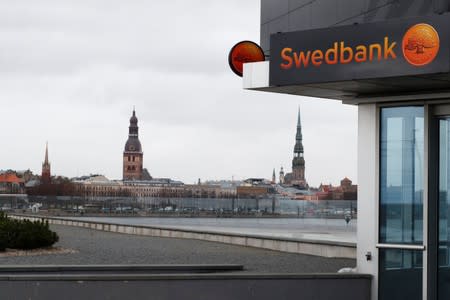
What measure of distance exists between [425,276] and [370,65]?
116 inches

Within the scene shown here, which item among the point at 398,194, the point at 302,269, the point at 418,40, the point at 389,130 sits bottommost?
the point at 302,269

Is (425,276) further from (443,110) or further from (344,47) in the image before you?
(344,47)

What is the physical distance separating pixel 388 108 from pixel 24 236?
13.3 meters

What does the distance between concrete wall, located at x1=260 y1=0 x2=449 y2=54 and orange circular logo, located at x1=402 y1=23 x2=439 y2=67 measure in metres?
0.64

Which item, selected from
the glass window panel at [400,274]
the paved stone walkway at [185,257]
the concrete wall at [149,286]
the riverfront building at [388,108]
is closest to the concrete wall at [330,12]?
the riverfront building at [388,108]

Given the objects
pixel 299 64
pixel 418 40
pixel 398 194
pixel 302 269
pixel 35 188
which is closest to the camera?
pixel 418 40

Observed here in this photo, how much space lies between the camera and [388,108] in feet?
43.8

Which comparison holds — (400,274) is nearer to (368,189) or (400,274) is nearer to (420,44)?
(368,189)

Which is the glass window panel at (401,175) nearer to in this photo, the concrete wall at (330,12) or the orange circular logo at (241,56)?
the concrete wall at (330,12)

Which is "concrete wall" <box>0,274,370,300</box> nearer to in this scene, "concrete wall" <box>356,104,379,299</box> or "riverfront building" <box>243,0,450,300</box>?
"concrete wall" <box>356,104,379,299</box>

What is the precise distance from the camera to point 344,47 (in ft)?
39.1

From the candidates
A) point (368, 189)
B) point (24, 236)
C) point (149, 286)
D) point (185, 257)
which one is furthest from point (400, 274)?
point (24, 236)

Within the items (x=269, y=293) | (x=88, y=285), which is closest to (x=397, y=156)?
(x=269, y=293)

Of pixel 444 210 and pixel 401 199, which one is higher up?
pixel 401 199
